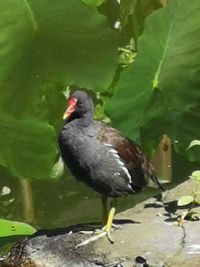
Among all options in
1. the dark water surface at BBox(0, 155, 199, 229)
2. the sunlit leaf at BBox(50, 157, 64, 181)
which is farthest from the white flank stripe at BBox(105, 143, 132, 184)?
the dark water surface at BBox(0, 155, 199, 229)

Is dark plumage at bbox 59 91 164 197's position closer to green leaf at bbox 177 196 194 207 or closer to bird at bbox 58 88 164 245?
bird at bbox 58 88 164 245

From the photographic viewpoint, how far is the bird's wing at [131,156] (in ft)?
9.02

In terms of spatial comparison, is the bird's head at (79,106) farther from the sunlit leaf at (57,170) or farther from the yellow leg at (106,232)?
the sunlit leaf at (57,170)

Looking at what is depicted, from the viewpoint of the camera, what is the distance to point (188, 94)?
3146mm

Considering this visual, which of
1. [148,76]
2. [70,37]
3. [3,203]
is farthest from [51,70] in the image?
[3,203]

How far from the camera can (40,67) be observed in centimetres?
293

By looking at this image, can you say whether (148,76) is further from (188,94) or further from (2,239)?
(2,239)

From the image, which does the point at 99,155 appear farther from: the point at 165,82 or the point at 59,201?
the point at 59,201

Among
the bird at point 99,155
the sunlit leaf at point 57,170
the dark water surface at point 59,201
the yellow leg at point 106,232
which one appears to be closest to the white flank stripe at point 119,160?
the bird at point 99,155

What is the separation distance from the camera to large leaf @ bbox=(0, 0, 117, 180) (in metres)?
2.88

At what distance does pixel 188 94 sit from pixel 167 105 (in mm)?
70

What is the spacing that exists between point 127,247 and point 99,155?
253 mm

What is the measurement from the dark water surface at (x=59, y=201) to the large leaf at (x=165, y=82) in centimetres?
39

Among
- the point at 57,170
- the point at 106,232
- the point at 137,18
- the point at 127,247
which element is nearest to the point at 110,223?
the point at 106,232
